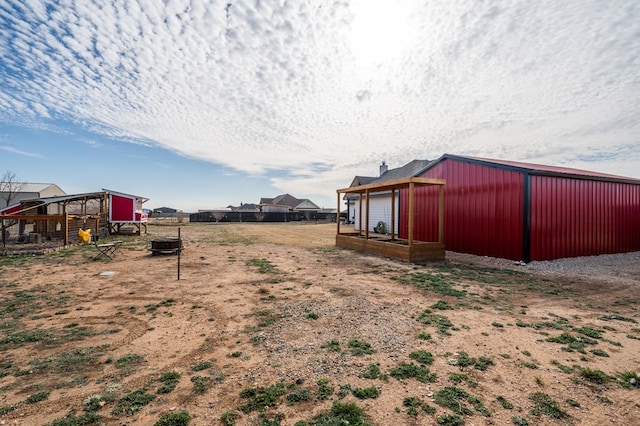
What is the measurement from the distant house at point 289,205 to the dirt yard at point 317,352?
4142 cm

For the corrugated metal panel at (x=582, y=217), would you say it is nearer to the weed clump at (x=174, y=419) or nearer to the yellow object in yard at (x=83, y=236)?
the weed clump at (x=174, y=419)

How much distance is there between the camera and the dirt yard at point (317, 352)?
2.49m

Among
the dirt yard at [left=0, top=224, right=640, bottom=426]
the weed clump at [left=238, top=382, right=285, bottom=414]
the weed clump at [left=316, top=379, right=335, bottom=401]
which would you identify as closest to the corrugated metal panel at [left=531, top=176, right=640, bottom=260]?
the dirt yard at [left=0, top=224, right=640, bottom=426]

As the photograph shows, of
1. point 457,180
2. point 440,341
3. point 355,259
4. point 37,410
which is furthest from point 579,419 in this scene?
point 457,180

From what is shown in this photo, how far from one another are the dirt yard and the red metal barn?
2.79 meters

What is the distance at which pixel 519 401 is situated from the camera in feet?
8.52

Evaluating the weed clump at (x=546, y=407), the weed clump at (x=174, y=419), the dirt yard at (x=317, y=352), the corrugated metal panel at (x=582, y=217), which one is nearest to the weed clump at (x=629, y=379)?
the dirt yard at (x=317, y=352)

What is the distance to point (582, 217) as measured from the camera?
1032 cm

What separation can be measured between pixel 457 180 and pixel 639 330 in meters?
8.28

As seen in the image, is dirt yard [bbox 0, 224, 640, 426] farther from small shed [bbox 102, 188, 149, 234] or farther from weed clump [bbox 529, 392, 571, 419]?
small shed [bbox 102, 188, 149, 234]

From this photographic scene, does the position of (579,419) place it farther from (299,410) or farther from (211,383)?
(211,383)

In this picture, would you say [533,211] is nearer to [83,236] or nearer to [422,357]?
[422,357]

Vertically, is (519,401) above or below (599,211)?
below

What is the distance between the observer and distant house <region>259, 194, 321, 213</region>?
4841 cm
